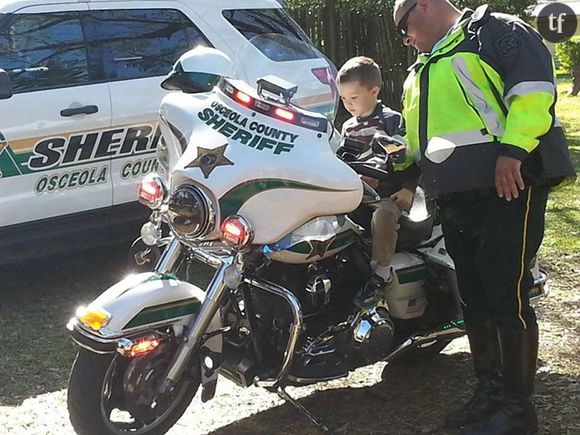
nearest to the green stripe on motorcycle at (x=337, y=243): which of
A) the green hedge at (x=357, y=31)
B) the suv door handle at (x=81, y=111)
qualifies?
the suv door handle at (x=81, y=111)

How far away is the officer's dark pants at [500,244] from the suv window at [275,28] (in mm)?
2097

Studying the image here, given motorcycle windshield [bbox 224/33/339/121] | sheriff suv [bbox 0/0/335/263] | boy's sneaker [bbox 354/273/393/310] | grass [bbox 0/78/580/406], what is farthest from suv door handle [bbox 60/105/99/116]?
boy's sneaker [bbox 354/273/393/310]

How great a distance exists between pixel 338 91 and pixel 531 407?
154cm

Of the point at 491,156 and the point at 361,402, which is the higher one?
the point at 491,156

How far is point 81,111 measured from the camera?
5418 millimetres

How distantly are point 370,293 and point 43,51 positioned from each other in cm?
272

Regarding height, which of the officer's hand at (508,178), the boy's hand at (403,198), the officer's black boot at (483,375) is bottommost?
the officer's black boot at (483,375)

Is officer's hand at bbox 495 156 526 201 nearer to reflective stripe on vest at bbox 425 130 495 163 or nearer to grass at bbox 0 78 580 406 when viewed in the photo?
reflective stripe on vest at bbox 425 130 495 163

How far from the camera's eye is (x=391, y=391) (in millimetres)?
4352

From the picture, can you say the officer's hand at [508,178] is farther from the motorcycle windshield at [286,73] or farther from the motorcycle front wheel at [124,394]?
the motorcycle front wheel at [124,394]

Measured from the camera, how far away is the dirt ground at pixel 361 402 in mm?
3967

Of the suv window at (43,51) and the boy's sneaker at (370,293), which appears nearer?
the boy's sneaker at (370,293)
